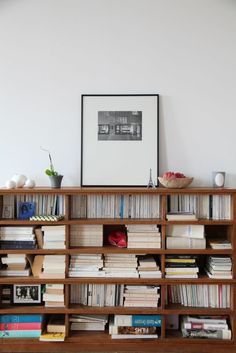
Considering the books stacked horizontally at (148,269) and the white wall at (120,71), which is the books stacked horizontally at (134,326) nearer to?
the books stacked horizontally at (148,269)

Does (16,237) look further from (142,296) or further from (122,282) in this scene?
(142,296)

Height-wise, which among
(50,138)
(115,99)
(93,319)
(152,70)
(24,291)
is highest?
(152,70)

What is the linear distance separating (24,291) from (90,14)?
2265mm

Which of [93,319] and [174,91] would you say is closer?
[93,319]

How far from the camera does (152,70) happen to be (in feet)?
7.74

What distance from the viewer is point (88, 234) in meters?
2.18

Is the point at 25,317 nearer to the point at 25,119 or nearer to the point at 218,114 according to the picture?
the point at 25,119

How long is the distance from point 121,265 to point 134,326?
47 cm

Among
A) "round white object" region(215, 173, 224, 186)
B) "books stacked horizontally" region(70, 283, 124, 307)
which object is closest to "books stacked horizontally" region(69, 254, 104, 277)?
"books stacked horizontally" region(70, 283, 124, 307)

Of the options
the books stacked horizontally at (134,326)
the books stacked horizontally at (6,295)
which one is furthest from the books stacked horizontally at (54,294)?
the books stacked horizontally at (134,326)

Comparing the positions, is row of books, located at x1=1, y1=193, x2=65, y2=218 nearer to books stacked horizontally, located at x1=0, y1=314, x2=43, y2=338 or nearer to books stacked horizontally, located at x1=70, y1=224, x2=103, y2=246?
books stacked horizontally, located at x1=70, y1=224, x2=103, y2=246

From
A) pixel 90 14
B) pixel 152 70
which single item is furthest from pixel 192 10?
pixel 90 14

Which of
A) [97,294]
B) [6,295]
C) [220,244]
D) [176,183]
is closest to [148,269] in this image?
[97,294]

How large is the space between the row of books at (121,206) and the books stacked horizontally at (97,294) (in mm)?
534
